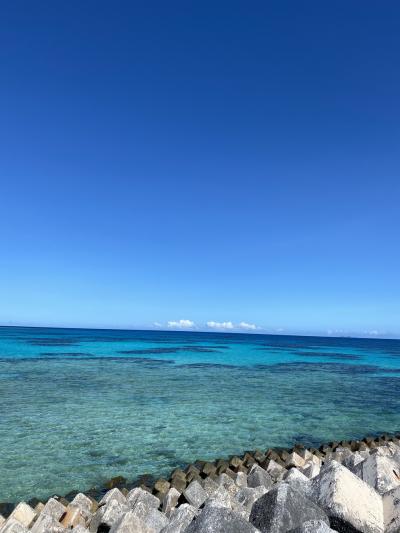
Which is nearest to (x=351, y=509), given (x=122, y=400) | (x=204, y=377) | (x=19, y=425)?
(x=19, y=425)

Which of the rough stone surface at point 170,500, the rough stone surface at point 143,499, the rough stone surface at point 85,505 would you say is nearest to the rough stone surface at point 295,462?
the rough stone surface at point 170,500

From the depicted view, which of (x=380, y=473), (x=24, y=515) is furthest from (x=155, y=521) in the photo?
(x=380, y=473)

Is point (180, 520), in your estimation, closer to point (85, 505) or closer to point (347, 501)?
point (347, 501)

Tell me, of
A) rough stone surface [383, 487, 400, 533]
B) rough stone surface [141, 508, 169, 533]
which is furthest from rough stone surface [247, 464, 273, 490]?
rough stone surface [383, 487, 400, 533]

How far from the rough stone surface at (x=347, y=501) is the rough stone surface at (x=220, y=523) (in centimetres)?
100

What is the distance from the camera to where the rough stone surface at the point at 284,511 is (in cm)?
397

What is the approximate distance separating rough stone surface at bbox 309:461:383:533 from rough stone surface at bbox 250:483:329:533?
15cm

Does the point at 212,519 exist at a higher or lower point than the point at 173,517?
higher

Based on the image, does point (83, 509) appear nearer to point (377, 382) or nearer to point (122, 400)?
point (122, 400)

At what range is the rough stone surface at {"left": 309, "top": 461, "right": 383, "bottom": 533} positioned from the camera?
4.08 metres

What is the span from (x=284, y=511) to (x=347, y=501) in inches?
28.3

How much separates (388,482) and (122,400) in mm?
14814

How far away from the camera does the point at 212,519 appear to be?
12.1 ft

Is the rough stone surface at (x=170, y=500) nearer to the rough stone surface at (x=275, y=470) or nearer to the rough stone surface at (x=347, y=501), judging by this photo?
the rough stone surface at (x=275, y=470)
